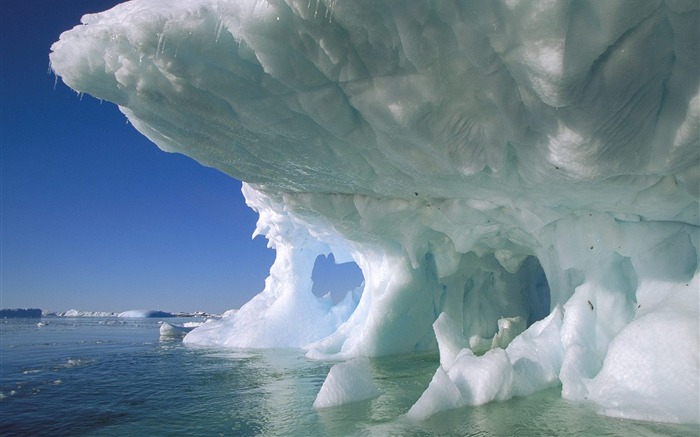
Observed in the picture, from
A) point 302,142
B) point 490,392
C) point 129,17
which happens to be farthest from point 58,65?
point 490,392

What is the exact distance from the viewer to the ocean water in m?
3.68

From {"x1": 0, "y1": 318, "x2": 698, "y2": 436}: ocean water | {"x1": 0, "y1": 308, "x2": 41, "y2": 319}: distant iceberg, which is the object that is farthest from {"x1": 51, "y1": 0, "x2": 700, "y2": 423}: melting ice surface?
{"x1": 0, "y1": 308, "x2": 41, "y2": 319}: distant iceberg

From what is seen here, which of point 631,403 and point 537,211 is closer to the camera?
point 631,403

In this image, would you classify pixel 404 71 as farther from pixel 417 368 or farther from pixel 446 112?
pixel 417 368

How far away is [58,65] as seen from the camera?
470 centimetres

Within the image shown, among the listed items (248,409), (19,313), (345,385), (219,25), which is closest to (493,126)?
(219,25)

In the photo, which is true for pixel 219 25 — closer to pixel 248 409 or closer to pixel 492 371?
pixel 248 409

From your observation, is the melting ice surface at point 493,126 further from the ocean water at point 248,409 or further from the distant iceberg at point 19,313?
the distant iceberg at point 19,313

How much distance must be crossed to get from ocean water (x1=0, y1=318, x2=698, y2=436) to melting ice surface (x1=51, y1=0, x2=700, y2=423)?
0.31m

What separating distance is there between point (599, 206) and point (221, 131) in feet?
15.0

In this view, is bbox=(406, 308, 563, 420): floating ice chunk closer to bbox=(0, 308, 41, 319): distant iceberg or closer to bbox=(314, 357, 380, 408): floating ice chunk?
bbox=(314, 357, 380, 408): floating ice chunk

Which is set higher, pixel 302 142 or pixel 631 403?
pixel 302 142

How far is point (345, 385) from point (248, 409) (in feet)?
3.34

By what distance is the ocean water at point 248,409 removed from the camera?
3.68 meters
